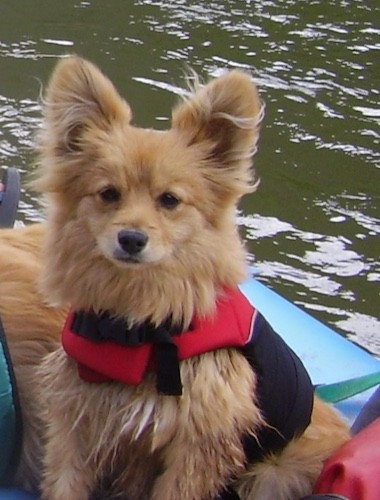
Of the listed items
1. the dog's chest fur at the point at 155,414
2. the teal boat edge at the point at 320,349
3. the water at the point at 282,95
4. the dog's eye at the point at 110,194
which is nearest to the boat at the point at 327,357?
the teal boat edge at the point at 320,349

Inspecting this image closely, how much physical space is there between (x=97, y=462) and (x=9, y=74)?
20.1 feet

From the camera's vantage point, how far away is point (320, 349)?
153 inches

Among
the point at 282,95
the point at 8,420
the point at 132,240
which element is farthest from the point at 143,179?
the point at 282,95

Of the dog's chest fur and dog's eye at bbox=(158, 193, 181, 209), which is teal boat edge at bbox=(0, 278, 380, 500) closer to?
the dog's chest fur

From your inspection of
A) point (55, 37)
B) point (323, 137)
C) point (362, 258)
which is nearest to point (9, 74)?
point (55, 37)

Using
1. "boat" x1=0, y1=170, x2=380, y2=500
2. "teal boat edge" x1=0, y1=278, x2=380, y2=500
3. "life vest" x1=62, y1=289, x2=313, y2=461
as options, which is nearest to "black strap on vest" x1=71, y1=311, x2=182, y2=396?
"life vest" x1=62, y1=289, x2=313, y2=461

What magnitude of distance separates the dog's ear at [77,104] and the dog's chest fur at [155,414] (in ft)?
1.99

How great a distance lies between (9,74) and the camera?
8.51 meters

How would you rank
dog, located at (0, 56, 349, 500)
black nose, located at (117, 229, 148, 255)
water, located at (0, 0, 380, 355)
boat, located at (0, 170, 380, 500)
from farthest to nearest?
1. water, located at (0, 0, 380, 355)
2. boat, located at (0, 170, 380, 500)
3. dog, located at (0, 56, 349, 500)
4. black nose, located at (117, 229, 148, 255)

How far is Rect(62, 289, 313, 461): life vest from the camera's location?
2664 mm

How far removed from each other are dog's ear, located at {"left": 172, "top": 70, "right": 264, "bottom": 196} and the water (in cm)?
279

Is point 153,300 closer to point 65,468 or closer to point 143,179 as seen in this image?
point 143,179

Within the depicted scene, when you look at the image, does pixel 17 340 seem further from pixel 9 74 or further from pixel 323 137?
pixel 9 74

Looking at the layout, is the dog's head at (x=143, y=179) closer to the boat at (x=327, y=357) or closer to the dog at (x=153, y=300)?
the dog at (x=153, y=300)
